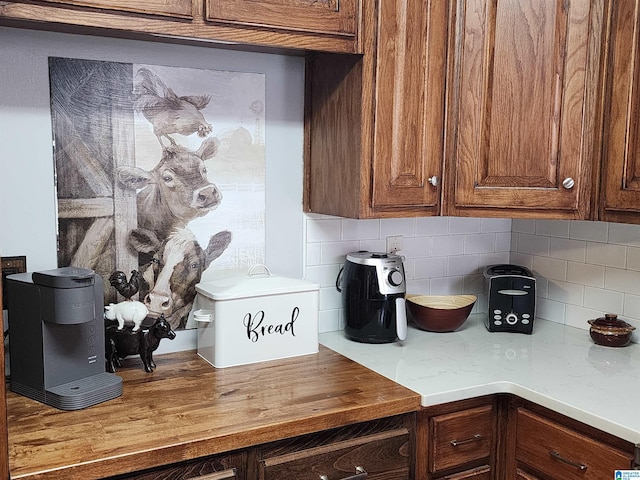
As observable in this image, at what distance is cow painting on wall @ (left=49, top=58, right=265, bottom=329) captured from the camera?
6.28 feet

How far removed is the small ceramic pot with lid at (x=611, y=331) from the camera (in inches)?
86.3

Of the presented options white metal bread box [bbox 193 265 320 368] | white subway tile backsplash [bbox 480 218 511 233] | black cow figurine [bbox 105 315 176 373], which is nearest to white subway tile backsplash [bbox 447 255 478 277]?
white subway tile backsplash [bbox 480 218 511 233]

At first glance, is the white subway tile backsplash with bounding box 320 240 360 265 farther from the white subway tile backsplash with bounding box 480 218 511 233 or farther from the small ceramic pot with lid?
the small ceramic pot with lid

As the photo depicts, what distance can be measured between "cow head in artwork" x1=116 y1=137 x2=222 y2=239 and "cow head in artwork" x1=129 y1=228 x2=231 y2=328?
35mm

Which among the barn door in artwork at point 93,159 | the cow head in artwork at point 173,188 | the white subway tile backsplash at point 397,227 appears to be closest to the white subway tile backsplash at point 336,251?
the white subway tile backsplash at point 397,227

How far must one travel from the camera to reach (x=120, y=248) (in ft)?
6.56

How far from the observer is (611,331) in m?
2.20

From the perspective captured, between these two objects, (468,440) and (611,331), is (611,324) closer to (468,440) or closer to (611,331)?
(611,331)

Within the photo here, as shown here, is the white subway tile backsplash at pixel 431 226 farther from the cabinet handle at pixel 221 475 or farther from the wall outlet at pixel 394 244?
the cabinet handle at pixel 221 475

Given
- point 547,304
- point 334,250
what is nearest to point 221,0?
point 334,250

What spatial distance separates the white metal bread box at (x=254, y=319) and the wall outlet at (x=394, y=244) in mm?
472

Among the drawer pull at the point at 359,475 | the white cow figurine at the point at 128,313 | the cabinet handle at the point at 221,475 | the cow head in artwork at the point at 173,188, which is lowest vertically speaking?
the drawer pull at the point at 359,475

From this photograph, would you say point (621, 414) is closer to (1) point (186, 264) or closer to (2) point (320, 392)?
(2) point (320, 392)

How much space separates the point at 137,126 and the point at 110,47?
0.23m
